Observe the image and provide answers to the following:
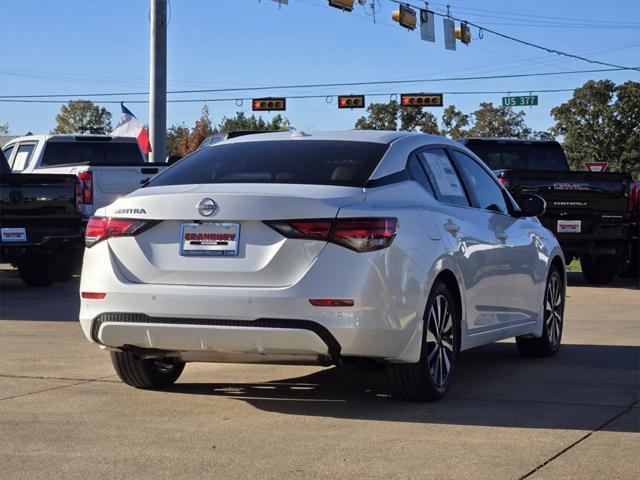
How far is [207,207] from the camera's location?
255 inches

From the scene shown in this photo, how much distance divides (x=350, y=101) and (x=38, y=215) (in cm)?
4120

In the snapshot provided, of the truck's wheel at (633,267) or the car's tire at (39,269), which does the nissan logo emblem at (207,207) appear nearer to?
the car's tire at (39,269)

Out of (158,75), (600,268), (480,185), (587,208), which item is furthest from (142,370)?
(158,75)

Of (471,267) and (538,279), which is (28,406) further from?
(538,279)

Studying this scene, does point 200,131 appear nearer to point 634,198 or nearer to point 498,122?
point 498,122

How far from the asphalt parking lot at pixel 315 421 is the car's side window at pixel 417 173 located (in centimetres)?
134

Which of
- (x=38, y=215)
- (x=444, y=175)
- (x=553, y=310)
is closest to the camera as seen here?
(x=444, y=175)

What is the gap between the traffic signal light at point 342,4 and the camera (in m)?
27.7

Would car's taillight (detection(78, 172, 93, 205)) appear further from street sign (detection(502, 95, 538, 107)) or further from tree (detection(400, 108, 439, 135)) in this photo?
tree (detection(400, 108, 439, 135))

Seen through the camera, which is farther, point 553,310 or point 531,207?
point 553,310

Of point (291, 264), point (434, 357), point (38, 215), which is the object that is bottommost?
point (434, 357)

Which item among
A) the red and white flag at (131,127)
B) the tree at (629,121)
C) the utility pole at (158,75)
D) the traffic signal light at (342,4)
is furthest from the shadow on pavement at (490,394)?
the tree at (629,121)

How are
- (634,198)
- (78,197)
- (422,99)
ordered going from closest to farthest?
(78,197) → (634,198) → (422,99)

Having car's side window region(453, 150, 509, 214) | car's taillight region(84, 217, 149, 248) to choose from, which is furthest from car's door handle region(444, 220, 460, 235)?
car's taillight region(84, 217, 149, 248)
